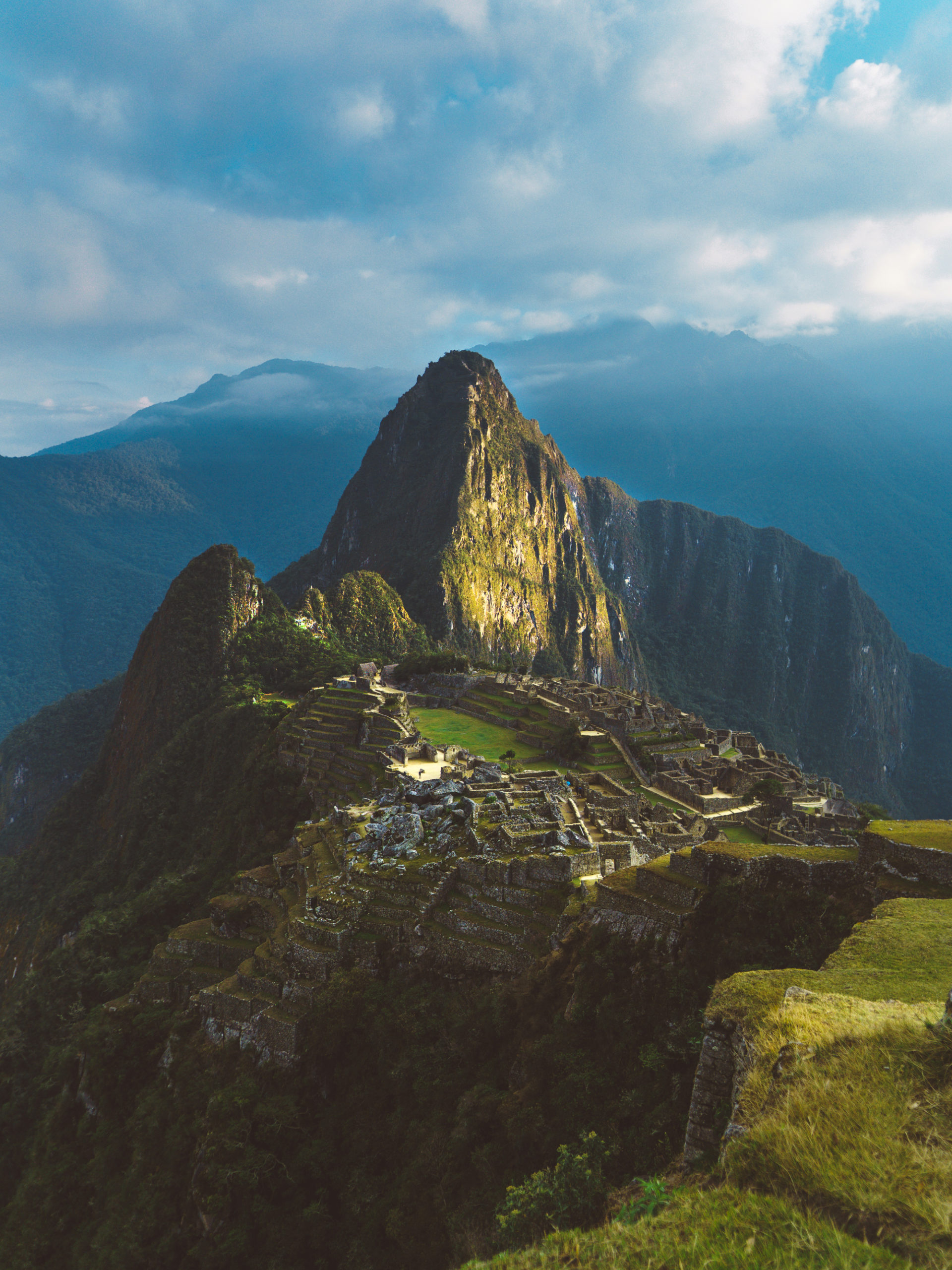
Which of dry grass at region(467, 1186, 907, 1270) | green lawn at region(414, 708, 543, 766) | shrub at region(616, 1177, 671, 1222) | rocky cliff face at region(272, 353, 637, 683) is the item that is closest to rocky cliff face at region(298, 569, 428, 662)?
rocky cliff face at region(272, 353, 637, 683)

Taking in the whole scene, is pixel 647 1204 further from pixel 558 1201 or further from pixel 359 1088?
pixel 359 1088

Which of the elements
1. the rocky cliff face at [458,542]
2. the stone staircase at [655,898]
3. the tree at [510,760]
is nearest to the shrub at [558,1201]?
the stone staircase at [655,898]

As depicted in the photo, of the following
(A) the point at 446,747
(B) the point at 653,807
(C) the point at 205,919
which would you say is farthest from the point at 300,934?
(A) the point at 446,747

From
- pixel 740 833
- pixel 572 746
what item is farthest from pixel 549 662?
pixel 740 833

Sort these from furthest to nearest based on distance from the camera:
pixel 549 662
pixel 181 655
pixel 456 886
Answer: pixel 549 662
pixel 181 655
pixel 456 886

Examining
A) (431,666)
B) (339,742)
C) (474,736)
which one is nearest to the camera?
(339,742)

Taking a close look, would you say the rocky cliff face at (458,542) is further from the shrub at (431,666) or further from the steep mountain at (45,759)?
the shrub at (431,666)

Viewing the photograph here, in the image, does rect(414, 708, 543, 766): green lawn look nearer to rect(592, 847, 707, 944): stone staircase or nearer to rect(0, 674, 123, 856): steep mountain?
rect(592, 847, 707, 944): stone staircase
